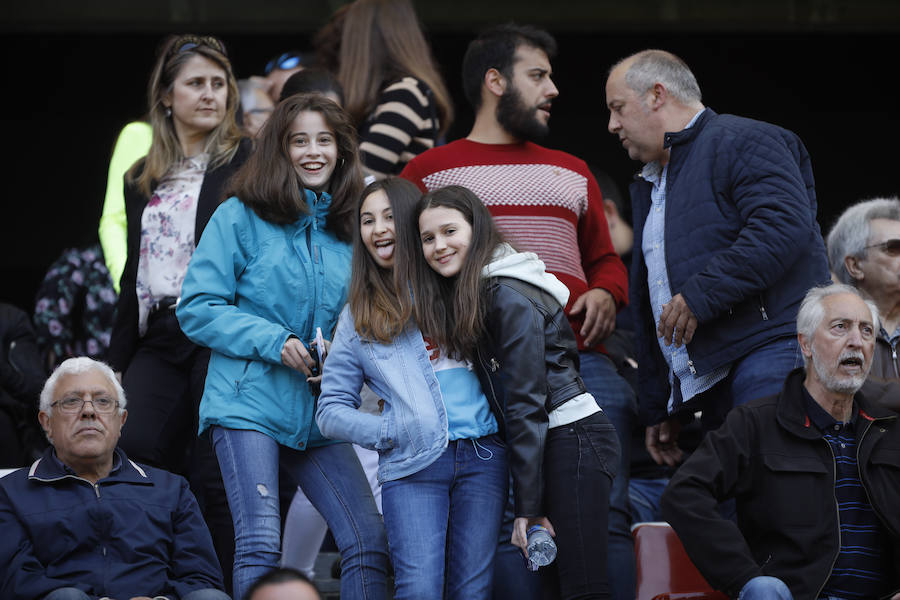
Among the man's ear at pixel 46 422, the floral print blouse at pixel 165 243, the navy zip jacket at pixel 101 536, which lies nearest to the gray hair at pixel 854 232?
the floral print blouse at pixel 165 243

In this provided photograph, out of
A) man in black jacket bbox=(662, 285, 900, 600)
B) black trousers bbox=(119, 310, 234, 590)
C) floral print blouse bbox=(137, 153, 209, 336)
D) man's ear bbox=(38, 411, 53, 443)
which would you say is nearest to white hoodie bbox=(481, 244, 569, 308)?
man in black jacket bbox=(662, 285, 900, 600)

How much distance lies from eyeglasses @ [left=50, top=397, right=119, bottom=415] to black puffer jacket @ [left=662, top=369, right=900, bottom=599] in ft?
5.39

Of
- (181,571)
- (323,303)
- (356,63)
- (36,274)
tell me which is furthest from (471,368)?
(36,274)

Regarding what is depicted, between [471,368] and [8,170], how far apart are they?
553cm

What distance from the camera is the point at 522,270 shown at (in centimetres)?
357

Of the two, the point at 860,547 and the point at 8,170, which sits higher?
the point at 8,170

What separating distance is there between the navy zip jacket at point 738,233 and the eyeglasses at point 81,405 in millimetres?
1750

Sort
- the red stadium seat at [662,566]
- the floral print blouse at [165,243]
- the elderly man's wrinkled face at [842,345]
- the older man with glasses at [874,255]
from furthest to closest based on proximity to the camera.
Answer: the older man with glasses at [874,255] < the floral print blouse at [165,243] < the red stadium seat at [662,566] < the elderly man's wrinkled face at [842,345]

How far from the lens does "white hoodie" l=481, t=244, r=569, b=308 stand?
3.55 metres

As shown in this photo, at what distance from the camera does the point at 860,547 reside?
3.48m

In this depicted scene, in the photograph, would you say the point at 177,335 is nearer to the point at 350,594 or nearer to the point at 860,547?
the point at 350,594

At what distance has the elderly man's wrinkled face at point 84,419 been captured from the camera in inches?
145

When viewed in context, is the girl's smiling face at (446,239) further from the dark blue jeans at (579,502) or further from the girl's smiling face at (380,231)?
the dark blue jeans at (579,502)

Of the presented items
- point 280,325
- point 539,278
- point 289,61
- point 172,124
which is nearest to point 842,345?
point 539,278
